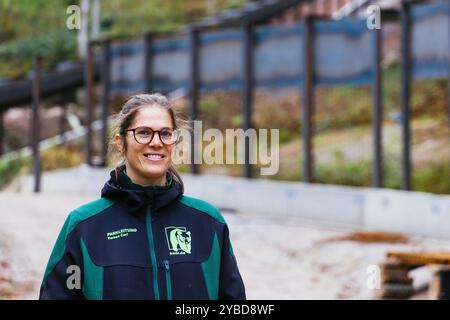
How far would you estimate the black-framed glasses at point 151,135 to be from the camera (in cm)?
384

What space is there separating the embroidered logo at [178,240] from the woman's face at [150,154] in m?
Result: 0.18

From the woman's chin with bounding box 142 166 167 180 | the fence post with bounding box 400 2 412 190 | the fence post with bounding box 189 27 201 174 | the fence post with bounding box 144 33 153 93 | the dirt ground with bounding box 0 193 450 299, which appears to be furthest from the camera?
the fence post with bounding box 144 33 153 93

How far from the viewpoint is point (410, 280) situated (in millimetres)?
11594

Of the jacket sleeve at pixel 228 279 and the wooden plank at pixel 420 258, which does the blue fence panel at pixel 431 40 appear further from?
the jacket sleeve at pixel 228 279

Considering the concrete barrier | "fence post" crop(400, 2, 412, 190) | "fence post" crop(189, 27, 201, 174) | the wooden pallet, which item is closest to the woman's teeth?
the wooden pallet

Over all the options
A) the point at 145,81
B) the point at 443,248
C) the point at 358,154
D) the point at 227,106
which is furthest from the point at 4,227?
the point at 227,106

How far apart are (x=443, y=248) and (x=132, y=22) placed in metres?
43.7

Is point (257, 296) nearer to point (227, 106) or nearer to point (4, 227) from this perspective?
point (4, 227)

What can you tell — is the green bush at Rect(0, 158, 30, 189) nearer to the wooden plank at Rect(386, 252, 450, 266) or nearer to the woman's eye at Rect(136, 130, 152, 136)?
the wooden plank at Rect(386, 252, 450, 266)

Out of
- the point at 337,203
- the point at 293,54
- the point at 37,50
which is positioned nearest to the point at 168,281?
the point at 337,203

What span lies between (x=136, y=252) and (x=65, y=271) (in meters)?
0.25

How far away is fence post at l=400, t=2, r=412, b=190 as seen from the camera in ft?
55.0

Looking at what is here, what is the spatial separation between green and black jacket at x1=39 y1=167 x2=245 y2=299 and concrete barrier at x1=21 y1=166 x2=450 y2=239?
459 inches
